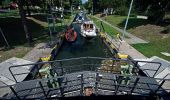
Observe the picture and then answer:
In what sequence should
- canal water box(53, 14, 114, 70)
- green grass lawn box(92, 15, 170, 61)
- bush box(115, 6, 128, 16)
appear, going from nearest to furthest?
1. green grass lawn box(92, 15, 170, 61)
2. canal water box(53, 14, 114, 70)
3. bush box(115, 6, 128, 16)

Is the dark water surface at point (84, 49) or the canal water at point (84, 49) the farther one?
the dark water surface at point (84, 49)

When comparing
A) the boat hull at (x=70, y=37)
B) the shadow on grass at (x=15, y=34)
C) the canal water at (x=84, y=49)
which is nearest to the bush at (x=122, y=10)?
the shadow on grass at (x=15, y=34)

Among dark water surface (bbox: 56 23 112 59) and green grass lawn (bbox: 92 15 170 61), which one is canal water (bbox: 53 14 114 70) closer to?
dark water surface (bbox: 56 23 112 59)

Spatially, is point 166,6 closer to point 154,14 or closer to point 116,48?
point 154,14

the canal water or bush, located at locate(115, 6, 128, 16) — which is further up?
bush, located at locate(115, 6, 128, 16)

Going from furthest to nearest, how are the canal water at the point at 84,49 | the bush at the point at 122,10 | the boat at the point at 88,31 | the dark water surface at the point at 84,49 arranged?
the bush at the point at 122,10 < the boat at the point at 88,31 < the dark water surface at the point at 84,49 < the canal water at the point at 84,49

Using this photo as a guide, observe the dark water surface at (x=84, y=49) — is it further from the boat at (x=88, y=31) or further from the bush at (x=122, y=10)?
the bush at (x=122, y=10)

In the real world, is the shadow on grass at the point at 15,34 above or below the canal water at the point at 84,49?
above

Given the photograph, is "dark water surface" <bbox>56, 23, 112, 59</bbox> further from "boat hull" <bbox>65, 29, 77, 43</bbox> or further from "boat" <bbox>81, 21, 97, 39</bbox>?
"boat" <bbox>81, 21, 97, 39</bbox>

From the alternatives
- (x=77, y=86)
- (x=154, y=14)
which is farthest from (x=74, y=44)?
(x=77, y=86)

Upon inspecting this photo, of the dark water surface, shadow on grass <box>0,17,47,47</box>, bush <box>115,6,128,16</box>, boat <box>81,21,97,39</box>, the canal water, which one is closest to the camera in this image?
the canal water

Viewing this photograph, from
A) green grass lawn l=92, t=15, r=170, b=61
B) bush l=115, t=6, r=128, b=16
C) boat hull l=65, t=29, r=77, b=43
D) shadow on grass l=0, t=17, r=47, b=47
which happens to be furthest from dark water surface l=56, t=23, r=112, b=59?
bush l=115, t=6, r=128, b=16

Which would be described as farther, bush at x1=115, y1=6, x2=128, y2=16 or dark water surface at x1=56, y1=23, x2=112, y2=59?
bush at x1=115, y1=6, x2=128, y2=16
